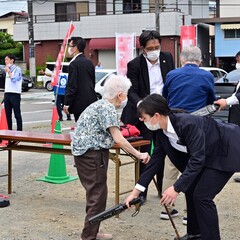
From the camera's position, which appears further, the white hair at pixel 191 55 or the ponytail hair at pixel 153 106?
the white hair at pixel 191 55

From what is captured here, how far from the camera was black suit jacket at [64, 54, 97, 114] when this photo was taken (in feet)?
24.3

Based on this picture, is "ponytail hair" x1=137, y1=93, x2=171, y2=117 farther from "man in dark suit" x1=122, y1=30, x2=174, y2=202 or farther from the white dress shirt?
the white dress shirt

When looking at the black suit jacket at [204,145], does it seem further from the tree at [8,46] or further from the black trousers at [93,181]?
the tree at [8,46]

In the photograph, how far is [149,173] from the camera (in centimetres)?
410

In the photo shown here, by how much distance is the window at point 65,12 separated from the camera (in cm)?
3747

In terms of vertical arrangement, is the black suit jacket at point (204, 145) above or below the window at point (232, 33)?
below

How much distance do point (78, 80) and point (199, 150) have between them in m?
3.98

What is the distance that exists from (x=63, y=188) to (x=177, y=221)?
195cm

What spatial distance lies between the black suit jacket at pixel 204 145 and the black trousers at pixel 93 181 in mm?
686

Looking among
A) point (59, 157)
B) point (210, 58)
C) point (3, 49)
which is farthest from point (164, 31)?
→ point (59, 157)

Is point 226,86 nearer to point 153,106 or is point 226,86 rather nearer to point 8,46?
point 153,106

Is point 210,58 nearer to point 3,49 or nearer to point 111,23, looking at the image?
point 111,23

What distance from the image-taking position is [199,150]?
3740mm

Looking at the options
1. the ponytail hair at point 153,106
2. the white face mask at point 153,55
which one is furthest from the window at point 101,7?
the ponytail hair at point 153,106
